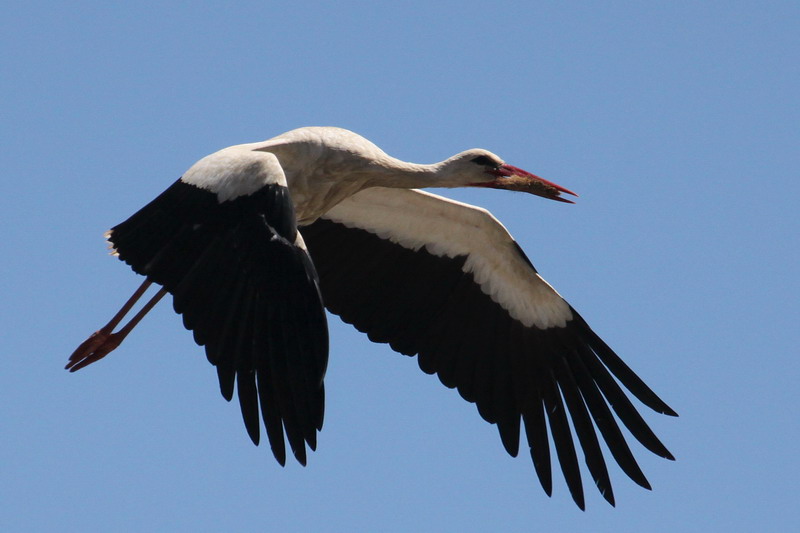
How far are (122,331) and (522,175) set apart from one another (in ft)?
10.2

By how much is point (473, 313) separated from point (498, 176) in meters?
1.30

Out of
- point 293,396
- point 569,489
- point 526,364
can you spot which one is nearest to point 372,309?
point 526,364

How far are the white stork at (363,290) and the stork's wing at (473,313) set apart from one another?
0.4 inches

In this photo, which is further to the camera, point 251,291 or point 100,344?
point 100,344

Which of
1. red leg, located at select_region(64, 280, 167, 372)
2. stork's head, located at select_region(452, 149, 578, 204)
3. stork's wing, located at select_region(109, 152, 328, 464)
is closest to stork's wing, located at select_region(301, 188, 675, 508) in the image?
stork's head, located at select_region(452, 149, 578, 204)

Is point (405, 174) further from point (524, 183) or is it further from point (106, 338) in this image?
point (106, 338)

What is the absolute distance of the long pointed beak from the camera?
1120 centimetres

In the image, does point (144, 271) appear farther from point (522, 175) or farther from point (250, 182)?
point (522, 175)

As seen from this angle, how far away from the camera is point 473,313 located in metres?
12.1

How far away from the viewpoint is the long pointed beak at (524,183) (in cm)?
1120

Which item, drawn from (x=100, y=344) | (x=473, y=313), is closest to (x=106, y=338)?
(x=100, y=344)

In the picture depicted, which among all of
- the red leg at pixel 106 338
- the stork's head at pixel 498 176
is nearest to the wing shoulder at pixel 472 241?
the stork's head at pixel 498 176

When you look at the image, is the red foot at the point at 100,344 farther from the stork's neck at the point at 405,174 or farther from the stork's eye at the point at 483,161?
the stork's eye at the point at 483,161

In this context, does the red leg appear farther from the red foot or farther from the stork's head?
the stork's head
